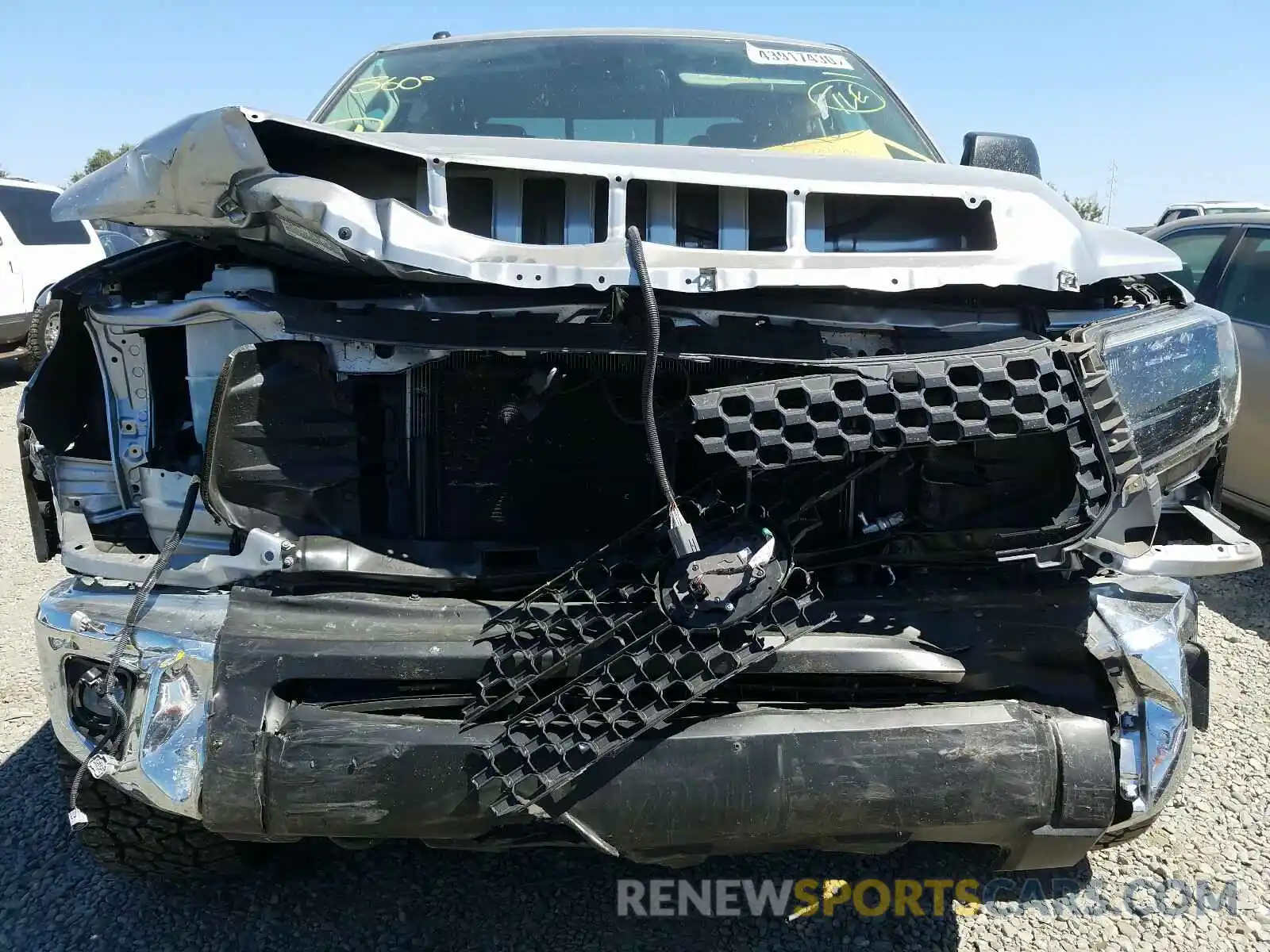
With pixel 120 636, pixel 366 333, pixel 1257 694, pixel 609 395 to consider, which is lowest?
pixel 1257 694

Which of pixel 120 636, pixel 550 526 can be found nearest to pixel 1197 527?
pixel 550 526

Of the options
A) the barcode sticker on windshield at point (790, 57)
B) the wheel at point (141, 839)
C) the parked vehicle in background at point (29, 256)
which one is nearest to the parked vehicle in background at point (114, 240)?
the parked vehicle in background at point (29, 256)

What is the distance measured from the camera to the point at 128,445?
83.4 inches

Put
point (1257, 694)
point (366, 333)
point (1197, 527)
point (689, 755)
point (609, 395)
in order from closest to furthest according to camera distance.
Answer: point (689, 755) → point (366, 333) → point (609, 395) → point (1197, 527) → point (1257, 694)

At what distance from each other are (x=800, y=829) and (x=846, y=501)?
0.69 m

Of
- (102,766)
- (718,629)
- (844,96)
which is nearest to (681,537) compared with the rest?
(718,629)

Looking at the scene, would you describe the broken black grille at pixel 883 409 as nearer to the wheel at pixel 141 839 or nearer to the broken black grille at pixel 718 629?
the broken black grille at pixel 718 629

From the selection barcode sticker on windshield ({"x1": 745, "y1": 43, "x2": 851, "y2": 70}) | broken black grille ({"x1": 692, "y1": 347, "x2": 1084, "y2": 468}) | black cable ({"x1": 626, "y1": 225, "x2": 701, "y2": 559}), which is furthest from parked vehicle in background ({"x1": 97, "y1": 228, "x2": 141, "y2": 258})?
broken black grille ({"x1": 692, "y1": 347, "x2": 1084, "y2": 468})

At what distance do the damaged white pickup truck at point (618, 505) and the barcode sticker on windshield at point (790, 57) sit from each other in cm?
147

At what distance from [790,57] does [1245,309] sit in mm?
3067

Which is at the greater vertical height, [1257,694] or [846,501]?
[846,501]

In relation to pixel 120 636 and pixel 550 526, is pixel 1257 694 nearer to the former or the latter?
pixel 550 526

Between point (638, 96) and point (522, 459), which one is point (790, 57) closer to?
point (638, 96)

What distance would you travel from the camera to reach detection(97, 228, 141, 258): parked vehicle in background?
10555mm
